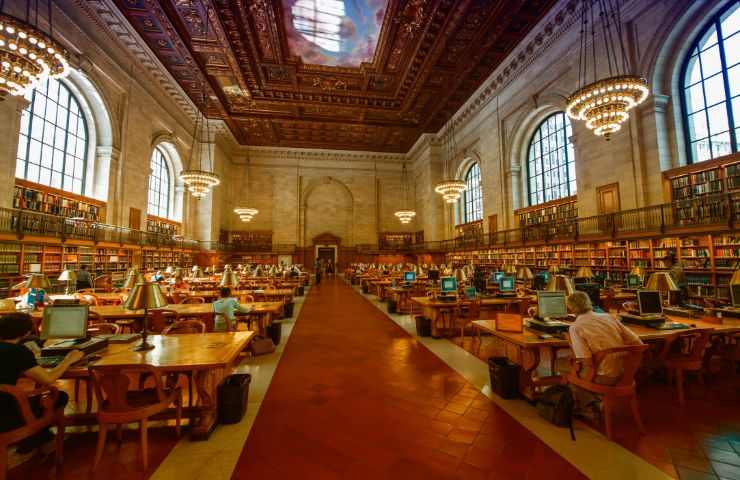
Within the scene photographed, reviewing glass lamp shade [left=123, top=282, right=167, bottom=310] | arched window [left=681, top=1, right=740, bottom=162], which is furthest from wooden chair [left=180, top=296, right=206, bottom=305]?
arched window [left=681, top=1, right=740, bottom=162]

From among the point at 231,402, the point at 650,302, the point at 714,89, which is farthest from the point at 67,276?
the point at 714,89

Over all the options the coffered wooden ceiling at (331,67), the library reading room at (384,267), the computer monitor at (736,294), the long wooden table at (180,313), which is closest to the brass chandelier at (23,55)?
the library reading room at (384,267)

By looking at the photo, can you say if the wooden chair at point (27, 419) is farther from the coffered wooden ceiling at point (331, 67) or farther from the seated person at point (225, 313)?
the coffered wooden ceiling at point (331, 67)

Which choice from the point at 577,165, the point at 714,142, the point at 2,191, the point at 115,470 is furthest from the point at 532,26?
the point at 2,191

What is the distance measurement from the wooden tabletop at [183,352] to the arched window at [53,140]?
31.4ft

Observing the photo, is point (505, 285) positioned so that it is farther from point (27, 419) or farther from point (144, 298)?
point (27, 419)

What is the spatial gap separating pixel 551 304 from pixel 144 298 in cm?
427

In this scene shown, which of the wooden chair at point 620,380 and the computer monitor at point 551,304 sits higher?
the computer monitor at point 551,304

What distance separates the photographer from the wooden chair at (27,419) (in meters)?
1.83

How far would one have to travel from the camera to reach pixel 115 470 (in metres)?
2.11

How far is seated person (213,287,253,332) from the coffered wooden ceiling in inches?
414

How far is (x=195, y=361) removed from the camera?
2.41 m

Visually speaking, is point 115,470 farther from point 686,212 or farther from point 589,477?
point 686,212

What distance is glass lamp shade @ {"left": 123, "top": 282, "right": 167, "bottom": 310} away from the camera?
261 centimetres
